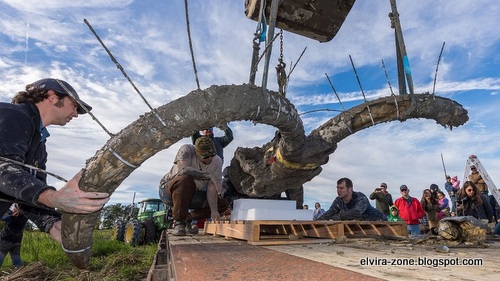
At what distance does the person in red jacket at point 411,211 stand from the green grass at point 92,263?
19.6 ft

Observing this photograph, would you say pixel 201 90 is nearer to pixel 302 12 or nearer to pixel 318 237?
pixel 318 237

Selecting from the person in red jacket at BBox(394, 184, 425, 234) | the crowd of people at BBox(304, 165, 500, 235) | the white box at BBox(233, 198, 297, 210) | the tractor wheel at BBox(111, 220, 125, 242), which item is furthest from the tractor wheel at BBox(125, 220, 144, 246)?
the person in red jacket at BBox(394, 184, 425, 234)

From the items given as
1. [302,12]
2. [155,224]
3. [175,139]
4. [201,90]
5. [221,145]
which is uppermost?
[302,12]

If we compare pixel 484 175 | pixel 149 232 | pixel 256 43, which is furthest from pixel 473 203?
pixel 149 232

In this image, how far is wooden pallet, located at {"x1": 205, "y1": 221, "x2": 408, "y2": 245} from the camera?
2.87 metres

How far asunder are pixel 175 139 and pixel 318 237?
68.1 inches

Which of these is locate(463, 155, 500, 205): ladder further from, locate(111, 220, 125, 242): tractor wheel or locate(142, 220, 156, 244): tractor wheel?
locate(111, 220, 125, 242): tractor wheel

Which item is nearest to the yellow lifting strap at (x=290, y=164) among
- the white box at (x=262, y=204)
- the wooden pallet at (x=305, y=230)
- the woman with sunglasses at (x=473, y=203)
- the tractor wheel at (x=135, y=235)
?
the white box at (x=262, y=204)

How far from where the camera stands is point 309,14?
4.25 m

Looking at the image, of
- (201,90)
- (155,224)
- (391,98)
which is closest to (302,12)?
(391,98)

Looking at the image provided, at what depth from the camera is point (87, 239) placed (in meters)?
2.27

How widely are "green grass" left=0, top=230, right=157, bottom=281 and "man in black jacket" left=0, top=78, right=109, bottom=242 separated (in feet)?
4.45

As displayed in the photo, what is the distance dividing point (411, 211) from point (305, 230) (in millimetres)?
5780

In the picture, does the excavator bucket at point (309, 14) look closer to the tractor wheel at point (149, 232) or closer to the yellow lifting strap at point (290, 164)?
the yellow lifting strap at point (290, 164)
